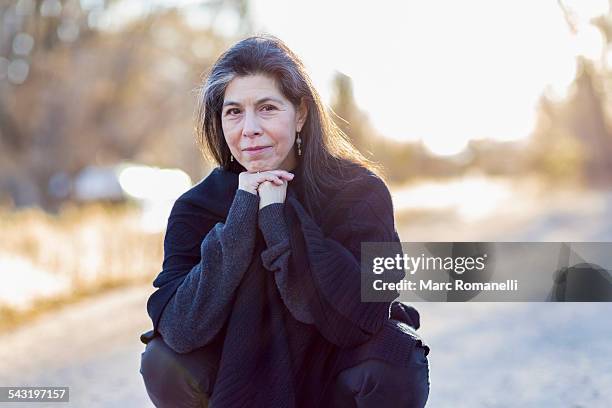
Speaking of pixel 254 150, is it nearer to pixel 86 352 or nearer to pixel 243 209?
pixel 243 209

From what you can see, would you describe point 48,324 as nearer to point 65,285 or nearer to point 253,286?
point 65,285

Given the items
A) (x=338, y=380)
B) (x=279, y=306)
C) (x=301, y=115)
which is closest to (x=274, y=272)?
(x=279, y=306)

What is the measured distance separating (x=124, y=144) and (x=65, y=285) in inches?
553

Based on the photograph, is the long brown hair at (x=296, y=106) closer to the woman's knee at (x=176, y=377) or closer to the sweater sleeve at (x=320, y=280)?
the sweater sleeve at (x=320, y=280)

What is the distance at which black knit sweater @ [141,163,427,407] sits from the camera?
2424 millimetres

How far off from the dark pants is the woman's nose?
698 mm

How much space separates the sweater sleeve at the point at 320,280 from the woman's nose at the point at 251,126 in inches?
9.8

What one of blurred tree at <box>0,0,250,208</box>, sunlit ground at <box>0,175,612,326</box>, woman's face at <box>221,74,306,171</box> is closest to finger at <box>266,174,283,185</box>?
woman's face at <box>221,74,306,171</box>

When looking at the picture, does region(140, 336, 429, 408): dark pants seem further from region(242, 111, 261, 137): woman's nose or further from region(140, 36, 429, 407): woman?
region(242, 111, 261, 137): woman's nose

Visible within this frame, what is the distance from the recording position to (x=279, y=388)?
2467mm

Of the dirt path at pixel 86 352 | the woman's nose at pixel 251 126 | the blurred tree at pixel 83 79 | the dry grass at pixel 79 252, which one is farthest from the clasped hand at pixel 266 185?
the blurred tree at pixel 83 79

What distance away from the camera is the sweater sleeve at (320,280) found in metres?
2.40

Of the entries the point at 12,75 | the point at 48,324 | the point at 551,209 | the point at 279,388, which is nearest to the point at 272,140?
the point at 279,388

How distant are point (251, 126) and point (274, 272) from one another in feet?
1.50
